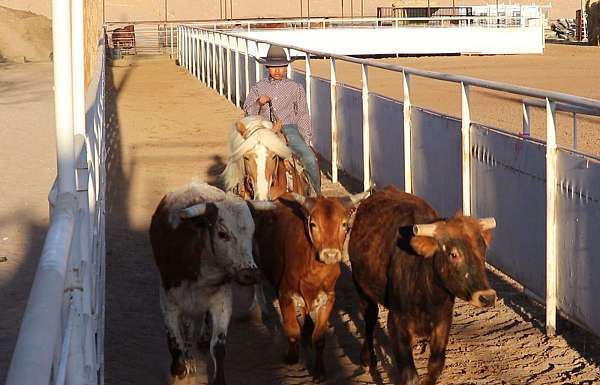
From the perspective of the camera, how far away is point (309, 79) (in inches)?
653

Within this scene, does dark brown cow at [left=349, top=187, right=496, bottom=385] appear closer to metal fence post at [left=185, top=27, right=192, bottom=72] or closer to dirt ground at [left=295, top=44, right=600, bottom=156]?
dirt ground at [left=295, top=44, right=600, bottom=156]

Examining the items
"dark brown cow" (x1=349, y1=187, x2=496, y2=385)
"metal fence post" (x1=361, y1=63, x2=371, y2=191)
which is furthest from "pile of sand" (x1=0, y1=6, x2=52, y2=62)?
"dark brown cow" (x1=349, y1=187, x2=496, y2=385)

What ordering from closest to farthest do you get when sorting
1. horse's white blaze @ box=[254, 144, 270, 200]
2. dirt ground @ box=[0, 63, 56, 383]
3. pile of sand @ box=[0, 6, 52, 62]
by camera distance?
horse's white blaze @ box=[254, 144, 270, 200]
dirt ground @ box=[0, 63, 56, 383]
pile of sand @ box=[0, 6, 52, 62]

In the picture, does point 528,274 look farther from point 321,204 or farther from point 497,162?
point 321,204

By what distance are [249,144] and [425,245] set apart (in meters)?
2.76

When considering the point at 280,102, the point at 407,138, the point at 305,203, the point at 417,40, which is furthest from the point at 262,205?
the point at 417,40

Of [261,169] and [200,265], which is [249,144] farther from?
[200,265]

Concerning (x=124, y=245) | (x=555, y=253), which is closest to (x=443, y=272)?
(x=555, y=253)

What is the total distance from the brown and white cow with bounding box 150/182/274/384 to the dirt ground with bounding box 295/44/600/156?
851 cm

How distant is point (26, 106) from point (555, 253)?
76.7 ft

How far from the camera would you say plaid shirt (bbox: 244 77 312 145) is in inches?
397

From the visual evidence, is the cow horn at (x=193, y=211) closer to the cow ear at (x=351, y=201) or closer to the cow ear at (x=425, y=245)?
the cow ear at (x=351, y=201)

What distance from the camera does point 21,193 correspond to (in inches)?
587

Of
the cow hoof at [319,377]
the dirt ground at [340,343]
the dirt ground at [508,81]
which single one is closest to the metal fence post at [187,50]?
the dirt ground at [508,81]
